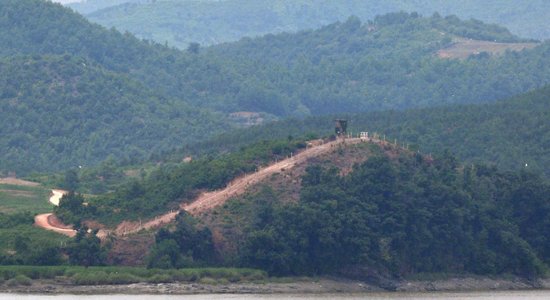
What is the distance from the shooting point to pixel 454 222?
313 ft

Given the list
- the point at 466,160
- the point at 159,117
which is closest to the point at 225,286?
the point at 466,160

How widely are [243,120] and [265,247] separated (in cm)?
10831

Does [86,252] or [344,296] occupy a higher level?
[86,252]

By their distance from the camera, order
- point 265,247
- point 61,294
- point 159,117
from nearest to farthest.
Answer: point 61,294, point 265,247, point 159,117

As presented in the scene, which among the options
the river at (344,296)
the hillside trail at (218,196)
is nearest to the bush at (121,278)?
the river at (344,296)

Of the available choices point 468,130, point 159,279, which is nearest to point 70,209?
point 159,279

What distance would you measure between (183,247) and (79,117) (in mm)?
81579

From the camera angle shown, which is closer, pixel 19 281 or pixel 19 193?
pixel 19 281

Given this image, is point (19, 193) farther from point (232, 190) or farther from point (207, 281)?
point (207, 281)

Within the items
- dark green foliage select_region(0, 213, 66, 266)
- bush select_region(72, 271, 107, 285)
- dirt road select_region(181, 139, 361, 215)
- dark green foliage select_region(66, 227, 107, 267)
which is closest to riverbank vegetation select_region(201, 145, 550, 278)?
dirt road select_region(181, 139, 361, 215)

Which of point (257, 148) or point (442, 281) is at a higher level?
point (257, 148)

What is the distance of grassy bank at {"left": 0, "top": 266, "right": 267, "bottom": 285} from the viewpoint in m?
84.2

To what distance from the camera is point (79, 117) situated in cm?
16862

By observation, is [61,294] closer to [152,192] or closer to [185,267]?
[185,267]
